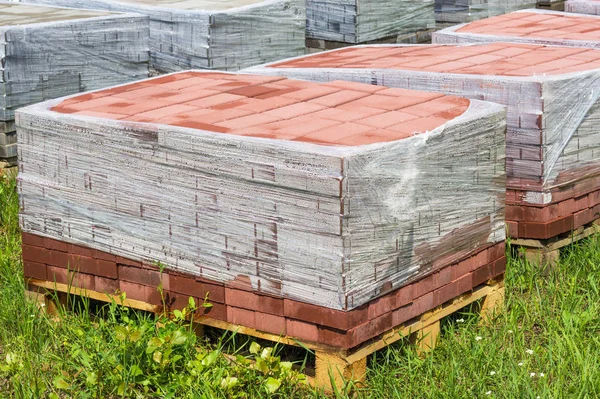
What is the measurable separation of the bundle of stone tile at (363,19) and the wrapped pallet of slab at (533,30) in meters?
0.86

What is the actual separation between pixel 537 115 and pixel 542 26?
6.17ft

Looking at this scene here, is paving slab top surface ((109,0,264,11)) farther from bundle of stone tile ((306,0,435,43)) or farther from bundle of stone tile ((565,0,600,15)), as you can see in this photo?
bundle of stone tile ((565,0,600,15))

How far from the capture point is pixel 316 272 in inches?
145

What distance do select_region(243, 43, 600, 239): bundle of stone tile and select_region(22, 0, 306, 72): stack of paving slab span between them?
105 cm

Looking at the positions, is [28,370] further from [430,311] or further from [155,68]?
[155,68]

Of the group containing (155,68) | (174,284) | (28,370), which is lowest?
(28,370)

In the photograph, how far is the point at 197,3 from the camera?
6.66 metres

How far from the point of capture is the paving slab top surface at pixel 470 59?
5.03 meters

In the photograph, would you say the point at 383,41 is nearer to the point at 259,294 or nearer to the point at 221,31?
the point at 221,31

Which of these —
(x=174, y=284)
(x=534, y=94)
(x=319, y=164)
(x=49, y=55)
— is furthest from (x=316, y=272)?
(x=49, y=55)

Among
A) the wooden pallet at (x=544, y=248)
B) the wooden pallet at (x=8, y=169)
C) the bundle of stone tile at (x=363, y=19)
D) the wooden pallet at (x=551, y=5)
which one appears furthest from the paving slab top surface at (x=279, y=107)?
the wooden pallet at (x=551, y=5)

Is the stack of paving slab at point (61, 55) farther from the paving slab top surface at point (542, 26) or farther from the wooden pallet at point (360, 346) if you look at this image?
the paving slab top surface at point (542, 26)

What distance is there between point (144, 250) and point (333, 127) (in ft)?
2.80

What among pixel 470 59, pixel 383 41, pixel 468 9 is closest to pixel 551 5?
pixel 468 9
